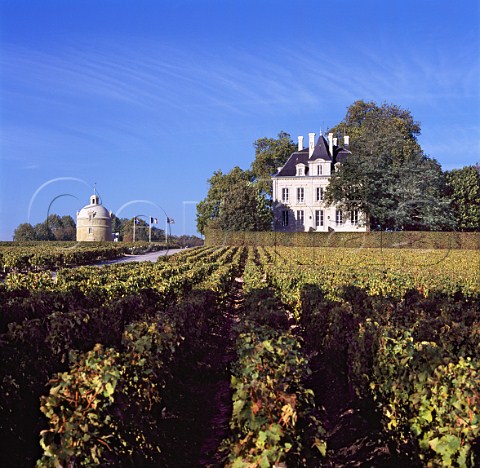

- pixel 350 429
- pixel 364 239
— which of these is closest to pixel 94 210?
pixel 364 239

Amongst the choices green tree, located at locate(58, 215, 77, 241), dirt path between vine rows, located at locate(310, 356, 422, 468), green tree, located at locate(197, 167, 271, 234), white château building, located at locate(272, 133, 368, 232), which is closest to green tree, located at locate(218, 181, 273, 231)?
green tree, located at locate(197, 167, 271, 234)

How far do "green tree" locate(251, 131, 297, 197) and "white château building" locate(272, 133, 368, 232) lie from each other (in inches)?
239

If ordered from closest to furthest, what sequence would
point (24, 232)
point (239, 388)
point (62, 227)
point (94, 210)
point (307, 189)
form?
point (239, 388) → point (307, 189) → point (94, 210) → point (24, 232) → point (62, 227)

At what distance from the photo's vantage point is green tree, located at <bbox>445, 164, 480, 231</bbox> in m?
61.4

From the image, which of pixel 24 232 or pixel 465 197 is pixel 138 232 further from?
pixel 465 197

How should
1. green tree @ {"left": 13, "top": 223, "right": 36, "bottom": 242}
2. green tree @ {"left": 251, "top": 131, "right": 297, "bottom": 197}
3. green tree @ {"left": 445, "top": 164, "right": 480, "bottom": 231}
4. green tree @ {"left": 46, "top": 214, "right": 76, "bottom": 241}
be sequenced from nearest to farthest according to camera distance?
green tree @ {"left": 445, "top": 164, "right": 480, "bottom": 231}, green tree @ {"left": 251, "top": 131, "right": 297, "bottom": 197}, green tree @ {"left": 13, "top": 223, "right": 36, "bottom": 242}, green tree @ {"left": 46, "top": 214, "right": 76, "bottom": 241}

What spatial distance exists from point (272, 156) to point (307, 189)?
32.8ft

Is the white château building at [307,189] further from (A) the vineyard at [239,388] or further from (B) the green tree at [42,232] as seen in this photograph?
(A) the vineyard at [239,388]

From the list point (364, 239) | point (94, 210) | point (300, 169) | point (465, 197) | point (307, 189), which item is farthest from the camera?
point (94, 210)

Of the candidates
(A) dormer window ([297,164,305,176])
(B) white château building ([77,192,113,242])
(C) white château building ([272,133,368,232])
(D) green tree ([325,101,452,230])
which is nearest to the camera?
(D) green tree ([325,101,452,230])

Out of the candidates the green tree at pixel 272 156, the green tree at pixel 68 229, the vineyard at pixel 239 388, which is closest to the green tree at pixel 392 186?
the green tree at pixel 272 156

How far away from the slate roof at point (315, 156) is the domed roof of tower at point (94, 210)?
30.3 metres

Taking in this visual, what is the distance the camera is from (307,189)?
72.8 m

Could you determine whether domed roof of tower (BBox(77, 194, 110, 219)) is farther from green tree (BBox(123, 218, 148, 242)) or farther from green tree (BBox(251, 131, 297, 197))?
green tree (BBox(251, 131, 297, 197))
